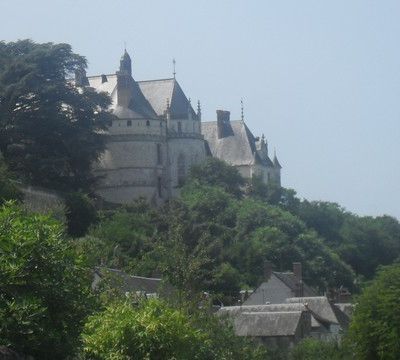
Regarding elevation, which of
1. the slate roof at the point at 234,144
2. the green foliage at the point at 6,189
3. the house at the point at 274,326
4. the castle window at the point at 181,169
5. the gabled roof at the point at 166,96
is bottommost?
the house at the point at 274,326

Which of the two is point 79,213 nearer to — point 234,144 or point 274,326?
point 274,326

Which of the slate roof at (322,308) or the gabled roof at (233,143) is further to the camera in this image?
the gabled roof at (233,143)

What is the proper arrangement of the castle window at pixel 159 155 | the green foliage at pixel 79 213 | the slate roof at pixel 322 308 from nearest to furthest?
the slate roof at pixel 322 308, the green foliage at pixel 79 213, the castle window at pixel 159 155

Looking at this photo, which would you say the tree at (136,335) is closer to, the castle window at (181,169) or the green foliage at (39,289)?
the green foliage at (39,289)

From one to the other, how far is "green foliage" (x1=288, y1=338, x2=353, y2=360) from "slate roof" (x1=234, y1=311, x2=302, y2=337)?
4.39 metres

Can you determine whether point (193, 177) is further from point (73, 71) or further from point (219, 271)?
point (219, 271)

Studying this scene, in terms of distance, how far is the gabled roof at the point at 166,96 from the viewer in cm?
10388

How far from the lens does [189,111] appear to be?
341ft

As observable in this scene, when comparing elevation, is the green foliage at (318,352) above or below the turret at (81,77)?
below

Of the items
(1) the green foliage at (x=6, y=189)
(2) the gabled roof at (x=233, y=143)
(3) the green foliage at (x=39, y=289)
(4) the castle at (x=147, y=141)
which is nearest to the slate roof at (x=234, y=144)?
(2) the gabled roof at (x=233, y=143)

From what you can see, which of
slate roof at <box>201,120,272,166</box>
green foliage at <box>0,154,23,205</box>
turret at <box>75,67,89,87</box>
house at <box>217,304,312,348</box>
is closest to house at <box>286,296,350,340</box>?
house at <box>217,304,312,348</box>

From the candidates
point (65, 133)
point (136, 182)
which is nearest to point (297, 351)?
point (65, 133)

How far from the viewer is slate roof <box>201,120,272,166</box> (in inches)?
4444

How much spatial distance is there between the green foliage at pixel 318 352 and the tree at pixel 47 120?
28826 mm
